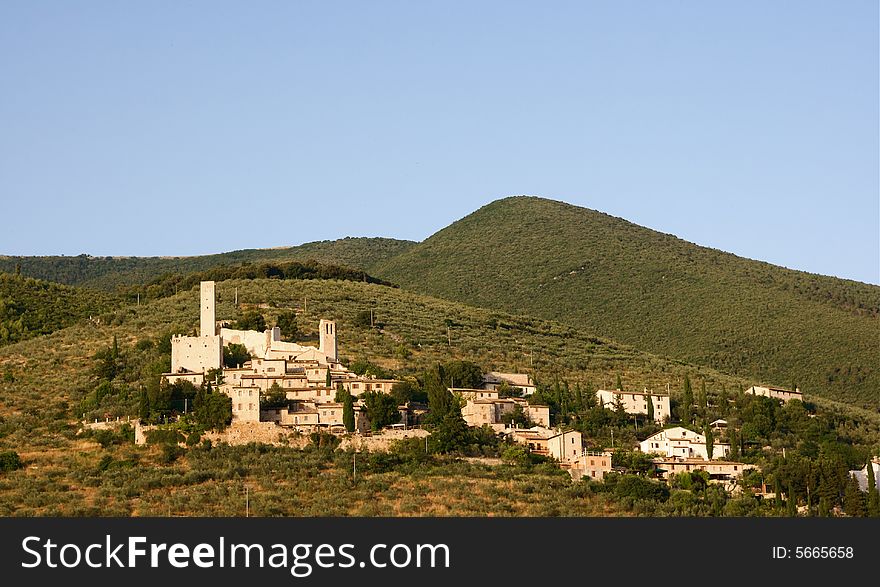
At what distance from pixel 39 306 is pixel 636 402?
3815 centimetres

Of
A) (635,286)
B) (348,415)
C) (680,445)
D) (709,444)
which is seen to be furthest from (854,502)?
(635,286)

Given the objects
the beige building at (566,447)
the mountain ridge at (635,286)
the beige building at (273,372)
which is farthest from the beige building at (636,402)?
the mountain ridge at (635,286)

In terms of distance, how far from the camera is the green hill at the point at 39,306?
8606 centimetres

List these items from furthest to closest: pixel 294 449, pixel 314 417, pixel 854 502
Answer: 1. pixel 314 417
2. pixel 294 449
3. pixel 854 502

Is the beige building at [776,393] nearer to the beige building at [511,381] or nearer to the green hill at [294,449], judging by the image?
the green hill at [294,449]

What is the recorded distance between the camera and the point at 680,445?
204 ft

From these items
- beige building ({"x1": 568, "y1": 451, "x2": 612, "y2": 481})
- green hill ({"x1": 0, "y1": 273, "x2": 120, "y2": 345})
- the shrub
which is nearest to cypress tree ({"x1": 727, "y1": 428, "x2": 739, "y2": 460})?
beige building ({"x1": 568, "y1": 451, "x2": 612, "y2": 481})

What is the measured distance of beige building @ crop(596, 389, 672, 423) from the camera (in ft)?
222

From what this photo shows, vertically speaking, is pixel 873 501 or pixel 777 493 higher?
pixel 777 493

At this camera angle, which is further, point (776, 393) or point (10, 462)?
point (776, 393)

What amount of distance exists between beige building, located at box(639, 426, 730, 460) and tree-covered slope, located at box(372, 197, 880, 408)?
102 feet

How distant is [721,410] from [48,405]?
26.7 metres

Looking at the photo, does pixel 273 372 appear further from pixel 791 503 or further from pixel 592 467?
pixel 791 503

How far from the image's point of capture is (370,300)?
302 ft
